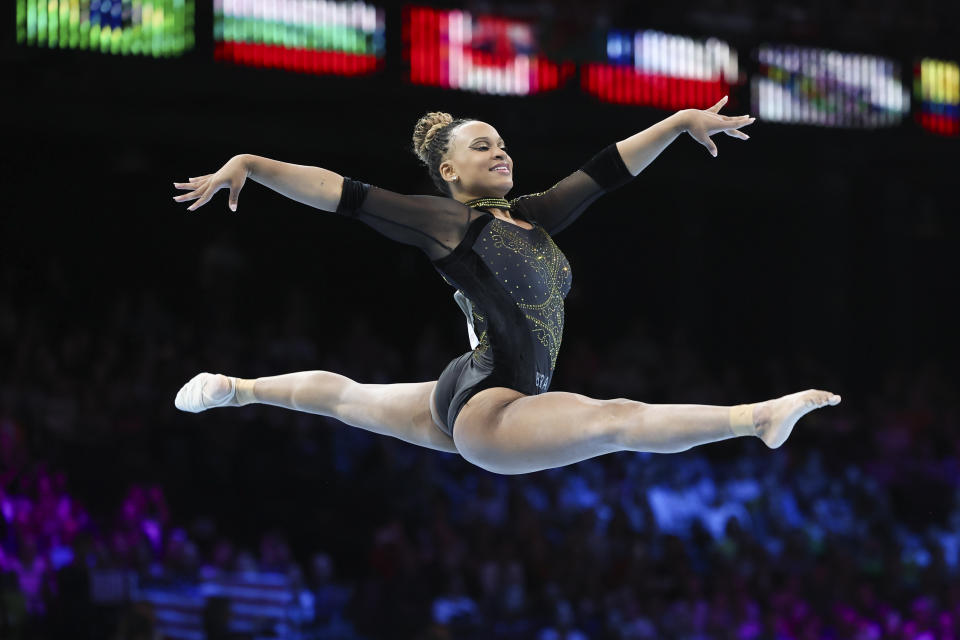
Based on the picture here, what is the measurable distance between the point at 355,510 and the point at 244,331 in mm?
2574

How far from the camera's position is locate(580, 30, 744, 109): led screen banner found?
10.5 m

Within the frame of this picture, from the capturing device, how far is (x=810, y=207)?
13.8 meters

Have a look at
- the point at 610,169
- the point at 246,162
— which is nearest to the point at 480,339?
the point at 610,169

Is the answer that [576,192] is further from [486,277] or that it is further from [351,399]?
[351,399]

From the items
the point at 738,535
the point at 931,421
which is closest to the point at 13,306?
the point at 738,535

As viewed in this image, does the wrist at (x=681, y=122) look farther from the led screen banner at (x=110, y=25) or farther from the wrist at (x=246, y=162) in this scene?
the led screen banner at (x=110, y=25)

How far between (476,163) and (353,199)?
56cm

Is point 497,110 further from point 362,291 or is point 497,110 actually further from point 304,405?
point 304,405

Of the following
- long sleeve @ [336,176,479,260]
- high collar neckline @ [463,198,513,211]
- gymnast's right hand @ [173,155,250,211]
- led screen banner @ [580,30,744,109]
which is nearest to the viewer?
gymnast's right hand @ [173,155,250,211]

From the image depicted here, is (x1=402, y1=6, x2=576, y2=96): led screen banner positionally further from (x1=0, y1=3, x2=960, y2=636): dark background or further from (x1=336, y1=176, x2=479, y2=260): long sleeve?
(x1=336, y1=176, x2=479, y2=260): long sleeve

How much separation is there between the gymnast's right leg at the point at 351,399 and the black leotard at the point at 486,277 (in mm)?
151

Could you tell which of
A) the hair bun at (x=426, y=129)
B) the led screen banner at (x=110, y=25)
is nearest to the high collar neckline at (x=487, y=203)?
the hair bun at (x=426, y=129)

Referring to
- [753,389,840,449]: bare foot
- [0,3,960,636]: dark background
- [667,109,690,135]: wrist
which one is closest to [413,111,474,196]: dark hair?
[667,109,690,135]: wrist

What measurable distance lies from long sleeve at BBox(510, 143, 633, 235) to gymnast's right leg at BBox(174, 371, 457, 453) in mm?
733
